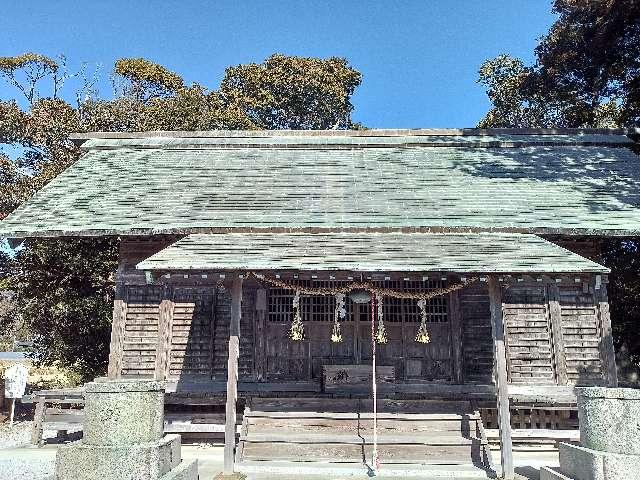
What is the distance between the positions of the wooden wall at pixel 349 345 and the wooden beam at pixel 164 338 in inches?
0.9

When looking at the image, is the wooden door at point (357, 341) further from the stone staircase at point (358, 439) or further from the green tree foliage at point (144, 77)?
the green tree foliage at point (144, 77)

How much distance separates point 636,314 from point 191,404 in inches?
581

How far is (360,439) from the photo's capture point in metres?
8.88

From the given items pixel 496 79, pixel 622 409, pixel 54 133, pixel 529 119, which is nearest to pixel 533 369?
pixel 622 409

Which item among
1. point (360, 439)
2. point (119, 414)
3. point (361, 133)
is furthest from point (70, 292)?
point (360, 439)

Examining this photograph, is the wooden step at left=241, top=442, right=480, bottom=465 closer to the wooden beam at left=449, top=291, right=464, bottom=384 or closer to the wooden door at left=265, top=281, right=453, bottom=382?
the wooden door at left=265, top=281, right=453, bottom=382

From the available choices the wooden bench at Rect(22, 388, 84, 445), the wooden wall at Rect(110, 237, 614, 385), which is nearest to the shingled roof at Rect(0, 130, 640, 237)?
the wooden wall at Rect(110, 237, 614, 385)

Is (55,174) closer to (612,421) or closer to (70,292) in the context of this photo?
(70,292)

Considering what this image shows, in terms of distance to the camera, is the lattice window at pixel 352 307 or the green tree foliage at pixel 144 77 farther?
the green tree foliage at pixel 144 77

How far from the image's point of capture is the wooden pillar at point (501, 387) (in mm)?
8016

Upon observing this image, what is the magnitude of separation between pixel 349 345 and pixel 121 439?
5.91m

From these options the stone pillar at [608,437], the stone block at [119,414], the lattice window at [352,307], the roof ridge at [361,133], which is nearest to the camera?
the stone block at [119,414]

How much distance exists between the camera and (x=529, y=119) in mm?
30172

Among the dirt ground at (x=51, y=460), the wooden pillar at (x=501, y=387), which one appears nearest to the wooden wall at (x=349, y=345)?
the dirt ground at (x=51, y=460)
